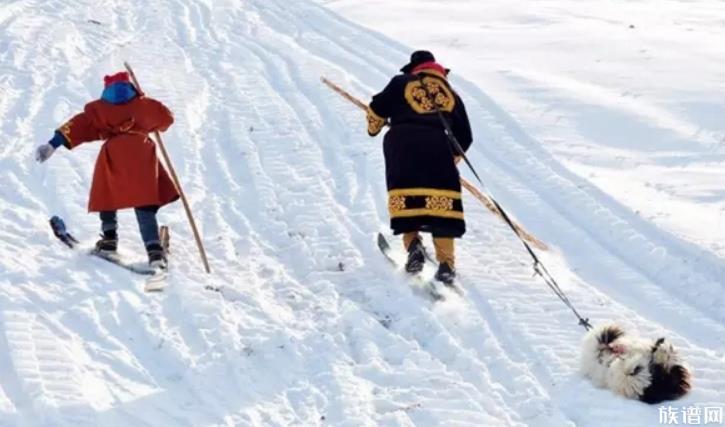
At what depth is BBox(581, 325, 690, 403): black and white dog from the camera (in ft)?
16.9

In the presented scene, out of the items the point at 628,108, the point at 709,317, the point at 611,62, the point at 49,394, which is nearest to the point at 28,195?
the point at 49,394

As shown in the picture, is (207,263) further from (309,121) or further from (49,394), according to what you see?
(309,121)

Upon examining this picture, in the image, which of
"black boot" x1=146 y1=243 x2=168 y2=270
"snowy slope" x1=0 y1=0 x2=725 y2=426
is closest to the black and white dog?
"snowy slope" x1=0 y1=0 x2=725 y2=426

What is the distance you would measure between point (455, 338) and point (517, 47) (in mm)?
8576

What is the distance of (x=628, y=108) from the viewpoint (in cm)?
1062

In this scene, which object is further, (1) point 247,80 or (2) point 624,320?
(1) point 247,80

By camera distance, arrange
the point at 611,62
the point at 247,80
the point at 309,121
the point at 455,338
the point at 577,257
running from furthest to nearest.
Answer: the point at 611,62
the point at 247,80
the point at 309,121
the point at 577,257
the point at 455,338

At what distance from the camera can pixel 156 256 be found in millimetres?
6688

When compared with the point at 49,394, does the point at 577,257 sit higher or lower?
lower

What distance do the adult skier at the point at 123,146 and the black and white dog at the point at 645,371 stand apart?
2.91m

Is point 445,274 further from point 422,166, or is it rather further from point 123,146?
point 123,146

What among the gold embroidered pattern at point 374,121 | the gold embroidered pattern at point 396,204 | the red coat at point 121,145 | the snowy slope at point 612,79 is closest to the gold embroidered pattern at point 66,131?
the red coat at point 121,145

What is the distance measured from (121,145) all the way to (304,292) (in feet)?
4.98

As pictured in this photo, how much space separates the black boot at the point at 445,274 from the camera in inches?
262
